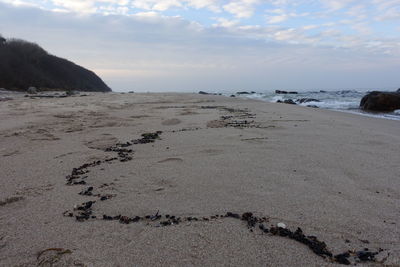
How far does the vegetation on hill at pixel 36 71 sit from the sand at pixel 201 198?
65.7ft

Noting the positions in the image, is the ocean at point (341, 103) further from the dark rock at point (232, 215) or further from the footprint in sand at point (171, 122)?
the dark rock at point (232, 215)

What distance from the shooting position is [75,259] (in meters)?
1.42

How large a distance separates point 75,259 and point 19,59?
26706 millimetres

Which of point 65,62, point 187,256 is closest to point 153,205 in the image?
point 187,256

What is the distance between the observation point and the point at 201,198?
210 cm

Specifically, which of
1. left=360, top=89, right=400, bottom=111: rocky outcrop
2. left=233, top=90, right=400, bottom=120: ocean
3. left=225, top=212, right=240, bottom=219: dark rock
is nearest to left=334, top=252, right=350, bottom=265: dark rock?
left=225, top=212, right=240, bottom=219: dark rock

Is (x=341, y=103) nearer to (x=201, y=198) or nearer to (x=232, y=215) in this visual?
(x=201, y=198)

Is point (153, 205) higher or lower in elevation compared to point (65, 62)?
lower

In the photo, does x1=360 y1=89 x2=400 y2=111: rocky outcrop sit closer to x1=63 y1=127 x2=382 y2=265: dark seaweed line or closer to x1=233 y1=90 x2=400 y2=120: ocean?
x1=233 y1=90 x2=400 y2=120: ocean

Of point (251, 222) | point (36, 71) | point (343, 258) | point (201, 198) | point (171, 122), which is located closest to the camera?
point (343, 258)

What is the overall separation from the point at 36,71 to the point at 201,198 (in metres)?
26.7

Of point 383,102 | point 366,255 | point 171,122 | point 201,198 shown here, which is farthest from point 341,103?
point 366,255

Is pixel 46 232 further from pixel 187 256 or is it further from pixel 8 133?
pixel 8 133

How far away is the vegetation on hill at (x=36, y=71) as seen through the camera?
21.2m
